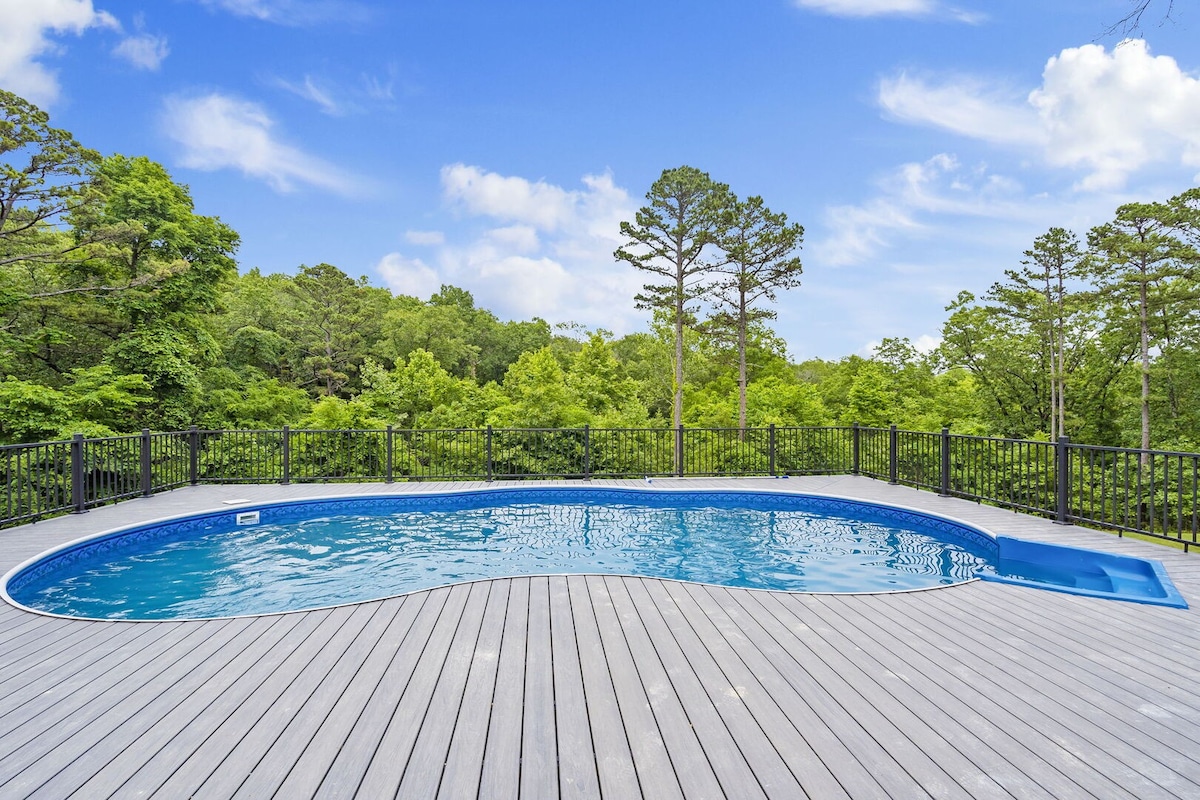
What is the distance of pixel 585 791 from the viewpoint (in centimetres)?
156

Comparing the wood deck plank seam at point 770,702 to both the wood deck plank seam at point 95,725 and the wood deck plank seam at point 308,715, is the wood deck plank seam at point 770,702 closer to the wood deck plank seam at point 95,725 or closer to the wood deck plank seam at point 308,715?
the wood deck plank seam at point 308,715

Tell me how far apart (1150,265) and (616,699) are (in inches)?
889

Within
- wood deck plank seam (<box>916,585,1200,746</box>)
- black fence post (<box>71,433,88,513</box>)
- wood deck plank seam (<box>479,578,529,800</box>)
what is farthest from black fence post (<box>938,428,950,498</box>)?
black fence post (<box>71,433,88,513</box>)

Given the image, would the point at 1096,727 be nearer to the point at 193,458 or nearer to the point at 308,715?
the point at 308,715

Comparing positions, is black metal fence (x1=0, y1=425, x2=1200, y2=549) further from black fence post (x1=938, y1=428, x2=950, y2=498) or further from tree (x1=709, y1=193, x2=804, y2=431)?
tree (x1=709, y1=193, x2=804, y2=431)

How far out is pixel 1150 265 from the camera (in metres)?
16.7

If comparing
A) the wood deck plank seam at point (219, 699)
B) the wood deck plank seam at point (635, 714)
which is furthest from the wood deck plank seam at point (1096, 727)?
the wood deck plank seam at point (219, 699)

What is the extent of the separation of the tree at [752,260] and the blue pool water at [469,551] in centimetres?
977

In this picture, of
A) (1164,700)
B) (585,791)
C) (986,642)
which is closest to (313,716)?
(585,791)

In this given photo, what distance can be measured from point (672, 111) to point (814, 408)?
41.6 ft

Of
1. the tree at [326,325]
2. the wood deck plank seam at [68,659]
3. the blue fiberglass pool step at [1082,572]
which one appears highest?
the tree at [326,325]

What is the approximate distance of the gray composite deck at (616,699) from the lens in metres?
1.63

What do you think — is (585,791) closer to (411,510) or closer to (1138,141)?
(411,510)

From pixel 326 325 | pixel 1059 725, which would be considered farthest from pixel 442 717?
pixel 326 325
